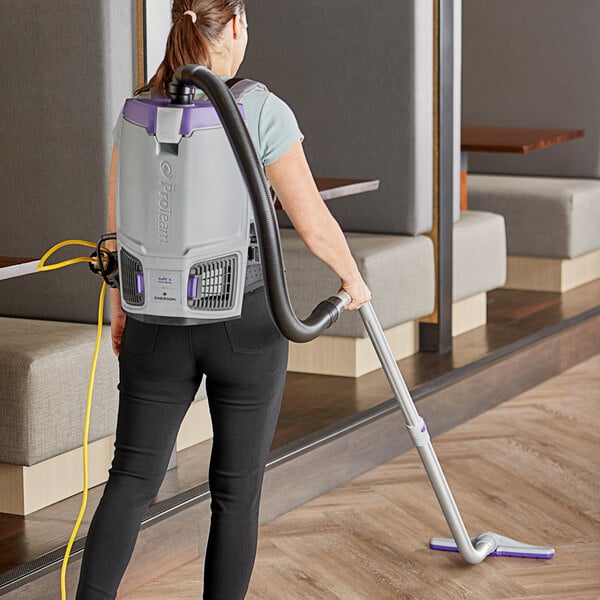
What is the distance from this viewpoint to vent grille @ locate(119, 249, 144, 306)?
2.13 m

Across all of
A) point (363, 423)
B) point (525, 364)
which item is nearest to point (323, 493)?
point (363, 423)

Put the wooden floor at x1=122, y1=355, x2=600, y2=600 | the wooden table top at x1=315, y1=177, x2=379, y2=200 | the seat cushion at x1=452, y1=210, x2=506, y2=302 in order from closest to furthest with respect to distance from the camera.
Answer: the wooden floor at x1=122, y1=355, x2=600, y2=600
the wooden table top at x1=315, y1=177, x2=379, y2=200
the seat cushion at x1=452, y1=210, x2=506, y2=302

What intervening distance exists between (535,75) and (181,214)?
15.1 feet

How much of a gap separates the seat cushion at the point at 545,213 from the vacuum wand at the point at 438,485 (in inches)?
108

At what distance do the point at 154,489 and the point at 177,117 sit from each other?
0.64m

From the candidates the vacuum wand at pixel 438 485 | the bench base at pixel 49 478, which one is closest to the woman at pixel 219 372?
the vacuum wand at pixel 438 485

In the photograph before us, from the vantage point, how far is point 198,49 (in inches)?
83.6

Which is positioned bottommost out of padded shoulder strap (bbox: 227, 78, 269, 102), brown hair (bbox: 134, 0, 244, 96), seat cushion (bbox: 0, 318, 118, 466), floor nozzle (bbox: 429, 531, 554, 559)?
floor nozzle (bbox: 429, 531, 554, 559)

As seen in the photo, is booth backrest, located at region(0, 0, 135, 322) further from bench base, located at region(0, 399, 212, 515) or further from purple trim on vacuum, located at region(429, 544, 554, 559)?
purple trim on vacuum, located at region(429, 544, 554, 559)

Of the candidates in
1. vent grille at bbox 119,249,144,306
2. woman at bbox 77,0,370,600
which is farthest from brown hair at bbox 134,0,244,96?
vent grille at bbox 119,249,144,306

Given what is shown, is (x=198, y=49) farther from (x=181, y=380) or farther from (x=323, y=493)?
(x=323, y=493)

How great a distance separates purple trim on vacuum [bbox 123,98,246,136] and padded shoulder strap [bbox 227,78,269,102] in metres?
0.04

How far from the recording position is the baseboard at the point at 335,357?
168 inches

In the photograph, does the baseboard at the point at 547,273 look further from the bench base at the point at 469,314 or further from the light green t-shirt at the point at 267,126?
the light green t-shirt at the point at 267,126
